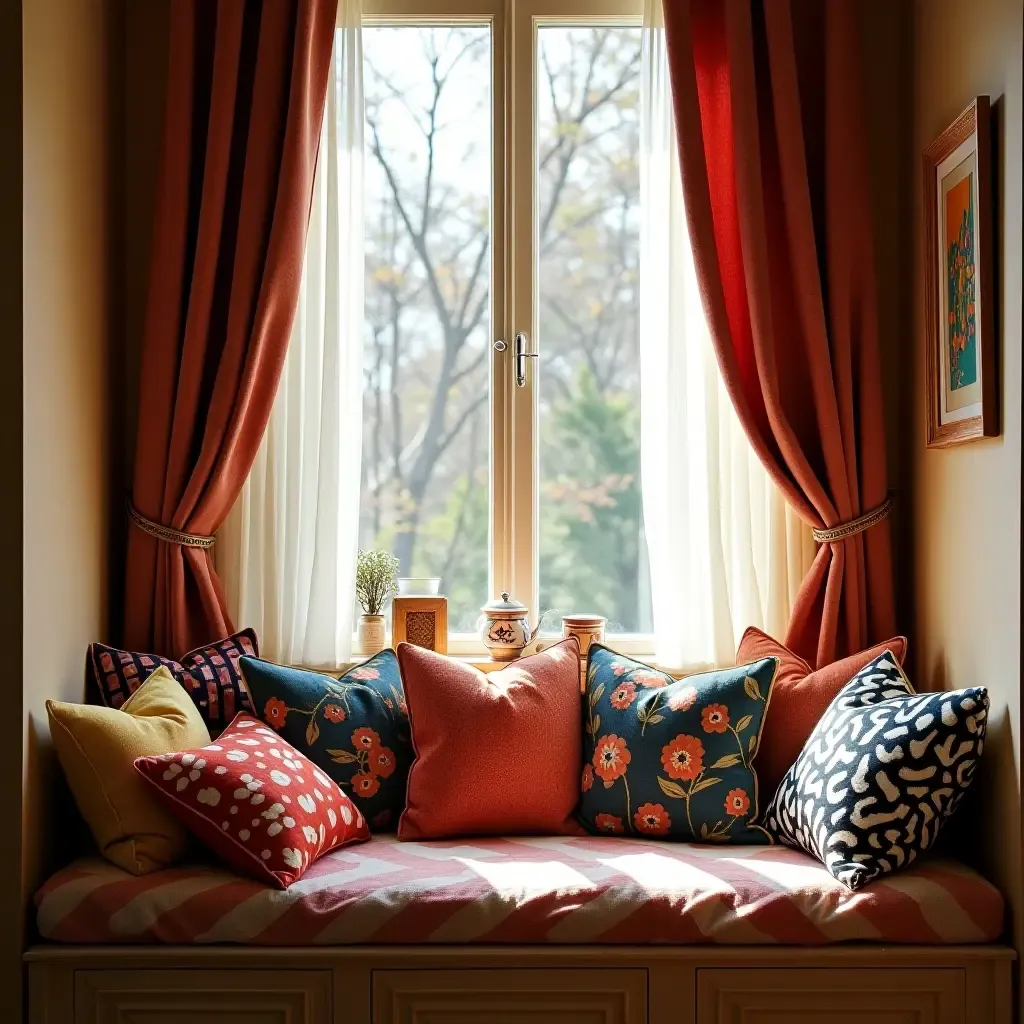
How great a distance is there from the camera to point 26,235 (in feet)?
7.23

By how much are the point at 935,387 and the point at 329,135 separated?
164cm

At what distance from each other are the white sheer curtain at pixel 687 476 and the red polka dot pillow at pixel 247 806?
1064 mm

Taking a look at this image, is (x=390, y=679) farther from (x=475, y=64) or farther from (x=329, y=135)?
(x=475, y=64)

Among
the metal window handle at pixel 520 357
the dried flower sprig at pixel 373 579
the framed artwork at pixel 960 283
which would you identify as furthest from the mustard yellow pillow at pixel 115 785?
the framed artwork at pixel 960 283

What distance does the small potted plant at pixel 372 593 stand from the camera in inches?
112

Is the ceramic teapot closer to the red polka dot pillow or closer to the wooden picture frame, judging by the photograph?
the wooden picture frame

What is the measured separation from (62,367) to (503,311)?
1124mm

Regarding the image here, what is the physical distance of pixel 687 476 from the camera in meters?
2.85

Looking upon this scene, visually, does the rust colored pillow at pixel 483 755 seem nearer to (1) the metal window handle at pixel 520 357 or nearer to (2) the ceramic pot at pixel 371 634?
(2) the ceramic pot at pixel 371 634

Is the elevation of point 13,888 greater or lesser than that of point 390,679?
lesser

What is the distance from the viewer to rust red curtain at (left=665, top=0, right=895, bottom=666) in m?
2.69
